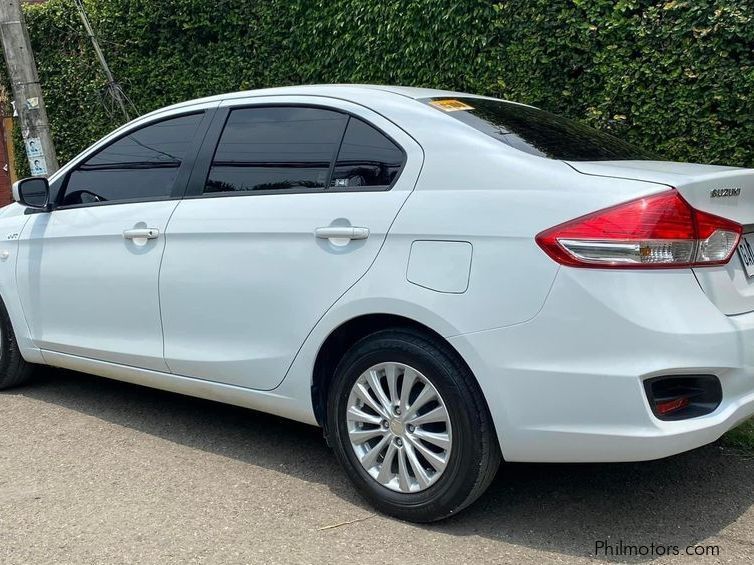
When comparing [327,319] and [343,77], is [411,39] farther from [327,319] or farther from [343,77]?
[327,319]

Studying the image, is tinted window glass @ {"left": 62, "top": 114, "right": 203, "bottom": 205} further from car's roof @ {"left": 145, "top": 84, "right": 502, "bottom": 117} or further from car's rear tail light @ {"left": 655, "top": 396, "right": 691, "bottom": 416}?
car's rear tail light @ {"left": 655, "top": 396, "right": 691, "bottom": 416}

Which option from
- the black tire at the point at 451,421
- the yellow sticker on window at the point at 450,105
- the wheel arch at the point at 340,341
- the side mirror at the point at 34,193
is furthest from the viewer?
the side mirror at the point at 34,193

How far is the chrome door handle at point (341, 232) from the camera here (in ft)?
10.3

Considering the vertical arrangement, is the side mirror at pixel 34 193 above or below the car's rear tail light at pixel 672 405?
above

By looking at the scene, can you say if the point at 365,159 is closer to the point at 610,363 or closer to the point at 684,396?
the point at 610,363

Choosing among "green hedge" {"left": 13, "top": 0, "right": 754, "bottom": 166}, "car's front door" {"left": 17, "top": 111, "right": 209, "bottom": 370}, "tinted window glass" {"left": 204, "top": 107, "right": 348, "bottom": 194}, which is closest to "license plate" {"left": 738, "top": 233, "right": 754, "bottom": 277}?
"tinted window glass" {"left": 204, "top": 107, "right": 348, "bottom": 194}

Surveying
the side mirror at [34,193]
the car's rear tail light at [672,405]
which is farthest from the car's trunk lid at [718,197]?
the side mirror at [34,193]

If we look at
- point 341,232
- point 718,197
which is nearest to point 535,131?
point 718,197

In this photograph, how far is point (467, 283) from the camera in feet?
9.32

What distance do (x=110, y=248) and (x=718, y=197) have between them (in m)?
2.92

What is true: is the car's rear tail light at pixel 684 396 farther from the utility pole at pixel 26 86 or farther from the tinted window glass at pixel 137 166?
the utility pole at pixel 26 86

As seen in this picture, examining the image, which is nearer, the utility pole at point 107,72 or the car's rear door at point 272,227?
the car's rear door at point 272,227

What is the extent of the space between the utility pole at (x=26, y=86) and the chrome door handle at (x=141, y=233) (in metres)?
3.96

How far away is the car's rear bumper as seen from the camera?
8.54ft
